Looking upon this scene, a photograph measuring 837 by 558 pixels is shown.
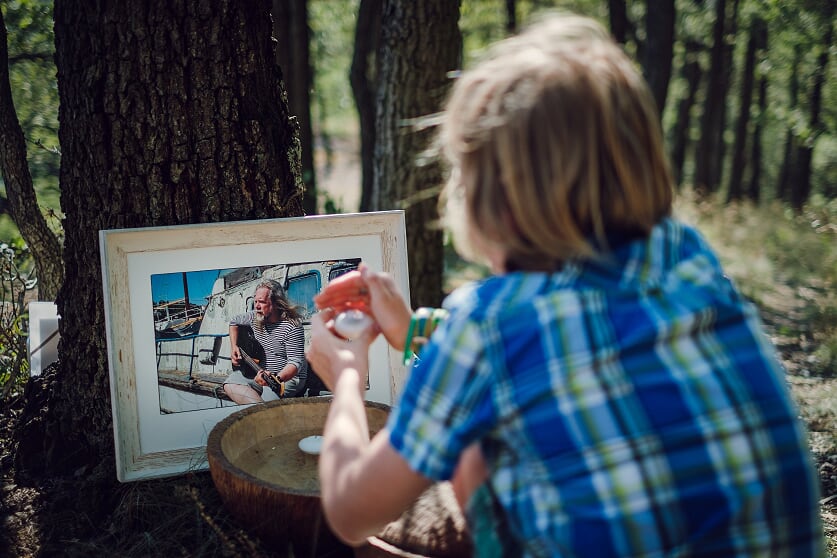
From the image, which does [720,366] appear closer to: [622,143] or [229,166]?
[622,143]

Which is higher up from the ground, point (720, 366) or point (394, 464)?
point (720, 366)

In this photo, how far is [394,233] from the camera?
90.7 inches

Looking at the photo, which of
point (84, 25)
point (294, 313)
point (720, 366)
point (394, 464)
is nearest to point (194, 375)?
point (294, 313)

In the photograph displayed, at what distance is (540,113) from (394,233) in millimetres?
1254

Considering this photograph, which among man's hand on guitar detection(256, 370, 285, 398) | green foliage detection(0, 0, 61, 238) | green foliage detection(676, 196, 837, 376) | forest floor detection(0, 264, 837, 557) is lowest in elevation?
green foliage detection(676, 196, 837, 376)

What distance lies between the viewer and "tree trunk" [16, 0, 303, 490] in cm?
212

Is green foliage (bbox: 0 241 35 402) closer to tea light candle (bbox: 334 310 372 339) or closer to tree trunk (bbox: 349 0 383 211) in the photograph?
tea light candle (bbox: 334 310 372 339)

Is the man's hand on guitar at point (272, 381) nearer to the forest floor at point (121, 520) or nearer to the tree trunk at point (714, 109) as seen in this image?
the forest floor at point (121, 520)

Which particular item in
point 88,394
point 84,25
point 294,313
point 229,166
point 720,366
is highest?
point 84,25

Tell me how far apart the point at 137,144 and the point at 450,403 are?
1500mm

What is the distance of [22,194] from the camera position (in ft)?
9.32

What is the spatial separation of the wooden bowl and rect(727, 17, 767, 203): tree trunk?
42.8 ft

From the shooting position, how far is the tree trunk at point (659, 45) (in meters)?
7.48

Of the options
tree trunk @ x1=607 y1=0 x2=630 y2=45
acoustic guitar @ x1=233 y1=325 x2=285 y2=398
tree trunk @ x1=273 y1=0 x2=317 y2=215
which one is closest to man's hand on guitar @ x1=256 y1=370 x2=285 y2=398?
acoustic guitar @ x1=233 y1=325 x2=285 y2=398
